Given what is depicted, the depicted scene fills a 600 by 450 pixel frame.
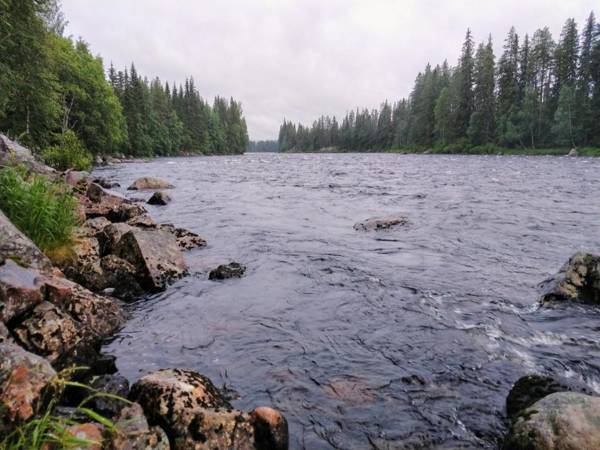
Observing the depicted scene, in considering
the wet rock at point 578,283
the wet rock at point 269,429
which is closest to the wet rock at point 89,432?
→ the wet rock at point 269,429

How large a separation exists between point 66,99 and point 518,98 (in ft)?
209

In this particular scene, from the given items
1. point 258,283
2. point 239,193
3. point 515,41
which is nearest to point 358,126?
point 515,41

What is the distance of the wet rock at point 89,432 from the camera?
8.30 ft

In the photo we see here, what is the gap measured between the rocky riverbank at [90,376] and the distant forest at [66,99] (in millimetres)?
Result: 3073

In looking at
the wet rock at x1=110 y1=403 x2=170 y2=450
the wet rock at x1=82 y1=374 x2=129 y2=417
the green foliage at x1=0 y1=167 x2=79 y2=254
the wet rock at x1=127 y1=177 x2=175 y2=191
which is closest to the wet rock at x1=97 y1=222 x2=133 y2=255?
the green foliage at x1=0 y1=167 x2=79 y2=254

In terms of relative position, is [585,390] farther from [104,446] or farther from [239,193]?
[239,193]

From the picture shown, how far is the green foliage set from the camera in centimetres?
591

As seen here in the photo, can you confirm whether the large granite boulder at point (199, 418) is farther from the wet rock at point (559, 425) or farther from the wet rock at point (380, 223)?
the wet rock at point (380, 223)

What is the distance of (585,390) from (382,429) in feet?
7.58

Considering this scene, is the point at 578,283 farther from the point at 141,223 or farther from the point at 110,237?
the point at 141,223

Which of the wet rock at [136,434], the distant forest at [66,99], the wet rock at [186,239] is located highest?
A: the distant forest at [66,99]

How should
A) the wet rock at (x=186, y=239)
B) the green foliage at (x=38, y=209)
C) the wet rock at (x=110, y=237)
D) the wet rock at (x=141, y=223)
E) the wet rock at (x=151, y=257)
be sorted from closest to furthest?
1. the green foliage at (x=38, y=209)
2. the wet rock at (x=151, y=257)
3. the wet rock at (x=110, y=237)
4. the wet rock at (x=186, y=239)
5. the wet rock at (x=141, y=223)

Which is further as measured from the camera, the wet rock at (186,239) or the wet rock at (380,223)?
the wet rock at (380,223)

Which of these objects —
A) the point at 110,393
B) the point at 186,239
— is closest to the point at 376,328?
the point at 110,393
